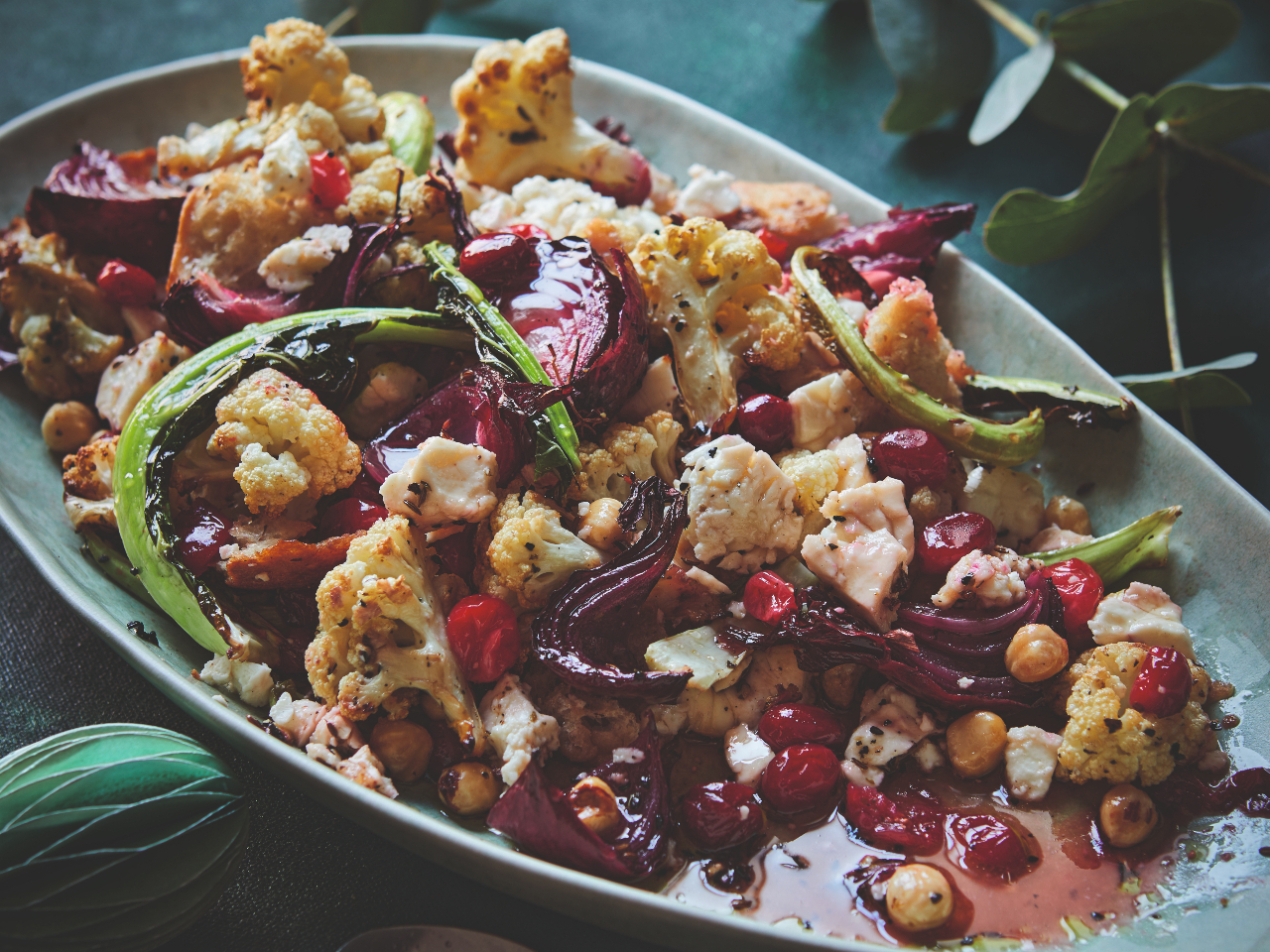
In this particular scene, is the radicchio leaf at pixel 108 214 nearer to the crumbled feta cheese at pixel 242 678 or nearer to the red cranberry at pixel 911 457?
the crumbled feta cheese at pixel 242 678

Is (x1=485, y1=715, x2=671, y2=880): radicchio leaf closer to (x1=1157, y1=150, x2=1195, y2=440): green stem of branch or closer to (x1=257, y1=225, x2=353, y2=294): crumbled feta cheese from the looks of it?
(x1=257, y1=225, x2=353, y2=294): crumbled feta cheese

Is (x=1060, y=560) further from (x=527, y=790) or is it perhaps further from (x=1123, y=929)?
(x=527, y=790)

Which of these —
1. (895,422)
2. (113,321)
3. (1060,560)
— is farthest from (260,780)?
(1060,560)

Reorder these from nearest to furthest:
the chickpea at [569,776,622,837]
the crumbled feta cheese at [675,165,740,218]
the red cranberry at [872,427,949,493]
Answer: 1. the chickpea at [569,776,622,837]
2. the red cranberry at [872,427,949,493]
3. the crumbled feta cheese at [675,165,740,218]

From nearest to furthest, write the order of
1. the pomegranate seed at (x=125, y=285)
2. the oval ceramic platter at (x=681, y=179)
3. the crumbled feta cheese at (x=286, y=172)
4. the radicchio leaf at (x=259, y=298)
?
the oval ceramic platter at (x=681, y=179) < the radicchio leaf at (x=259, y=298) < the crumbled feta cheese at (x=286, y=172) < the pomegranate seed at (x=125, y=285)

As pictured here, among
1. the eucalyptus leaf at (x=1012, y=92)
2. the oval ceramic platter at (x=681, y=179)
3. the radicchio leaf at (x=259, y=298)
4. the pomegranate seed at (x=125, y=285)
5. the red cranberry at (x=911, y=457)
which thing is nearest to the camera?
the oval ceramic platter at (x=681, y=179)

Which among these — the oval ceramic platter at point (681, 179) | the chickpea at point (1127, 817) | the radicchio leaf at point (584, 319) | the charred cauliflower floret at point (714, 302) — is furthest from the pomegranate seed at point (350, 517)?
the chickpea at point (1127, 817)

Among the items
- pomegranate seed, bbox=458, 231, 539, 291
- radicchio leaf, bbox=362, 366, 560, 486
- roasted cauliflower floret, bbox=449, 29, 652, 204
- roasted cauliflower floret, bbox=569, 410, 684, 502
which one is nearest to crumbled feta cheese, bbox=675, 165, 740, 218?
roasted cauliflower floret, bbox=449, 29, 652, 204
